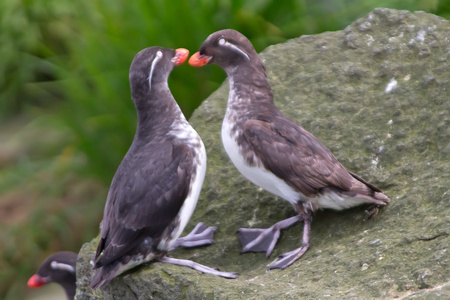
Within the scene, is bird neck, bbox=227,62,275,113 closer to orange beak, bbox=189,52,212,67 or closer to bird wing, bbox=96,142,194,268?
orange beak, bbox=189,52,212,67

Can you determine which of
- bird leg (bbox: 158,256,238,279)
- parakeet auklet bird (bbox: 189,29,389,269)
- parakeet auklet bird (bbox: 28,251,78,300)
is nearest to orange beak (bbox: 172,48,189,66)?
parakeet auklet bird (bbox: 189,29,389,269)

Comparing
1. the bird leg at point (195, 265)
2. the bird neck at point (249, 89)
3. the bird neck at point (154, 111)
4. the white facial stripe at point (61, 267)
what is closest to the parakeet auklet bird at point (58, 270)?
the white facial stripe at point (61, 267)

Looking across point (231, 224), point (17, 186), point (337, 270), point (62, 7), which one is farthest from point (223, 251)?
point (62, 7)

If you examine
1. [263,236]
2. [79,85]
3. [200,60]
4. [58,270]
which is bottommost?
[58,270]

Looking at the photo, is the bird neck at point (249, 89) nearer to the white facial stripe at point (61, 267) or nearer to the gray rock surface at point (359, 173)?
the gray rock surface at point (359, 173)

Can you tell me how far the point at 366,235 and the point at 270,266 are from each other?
0.55m

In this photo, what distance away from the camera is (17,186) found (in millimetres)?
7496

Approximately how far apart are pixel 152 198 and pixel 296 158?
812 mm

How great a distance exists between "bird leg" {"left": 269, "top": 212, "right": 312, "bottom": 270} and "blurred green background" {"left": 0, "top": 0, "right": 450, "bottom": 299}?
2.46 m

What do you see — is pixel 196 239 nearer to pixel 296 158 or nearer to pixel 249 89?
pixel 296 158

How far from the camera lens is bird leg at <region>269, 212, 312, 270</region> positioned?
4.35m

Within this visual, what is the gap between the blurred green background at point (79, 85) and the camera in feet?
21.8

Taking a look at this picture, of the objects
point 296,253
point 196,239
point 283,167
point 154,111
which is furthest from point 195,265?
point 154,111

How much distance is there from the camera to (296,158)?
173 inches
